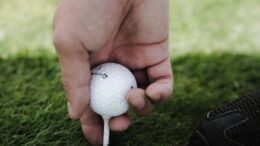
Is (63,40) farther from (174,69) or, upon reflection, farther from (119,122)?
(174,69)

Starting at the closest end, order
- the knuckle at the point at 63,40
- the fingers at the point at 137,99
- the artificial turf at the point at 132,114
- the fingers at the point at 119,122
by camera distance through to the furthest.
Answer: the knuckle at the point at 63,40
the fingers at the point at 137,99
the fingers at the point at 119,122
the artificial turf at the point at 132,114

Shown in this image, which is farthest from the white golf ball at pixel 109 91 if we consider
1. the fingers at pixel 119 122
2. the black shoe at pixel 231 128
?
the black shoe at pixel 231 128

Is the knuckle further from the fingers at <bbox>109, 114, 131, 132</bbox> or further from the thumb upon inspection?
the fingers at <bbox>109, 114, 131, 132</bbox>

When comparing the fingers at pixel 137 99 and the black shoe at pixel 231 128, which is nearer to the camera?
the fingers at pixel 137 99

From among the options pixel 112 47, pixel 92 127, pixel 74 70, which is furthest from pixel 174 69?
pixel 74 70

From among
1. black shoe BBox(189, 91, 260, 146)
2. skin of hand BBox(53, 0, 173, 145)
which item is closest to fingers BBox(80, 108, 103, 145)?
skin of hand BBox(53, 0, 173, 145)

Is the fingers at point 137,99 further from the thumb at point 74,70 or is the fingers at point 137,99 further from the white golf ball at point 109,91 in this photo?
the thumb at point 74,70

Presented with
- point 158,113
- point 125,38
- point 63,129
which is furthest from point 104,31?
point 158,113

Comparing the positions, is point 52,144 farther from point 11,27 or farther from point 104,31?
point 11,27

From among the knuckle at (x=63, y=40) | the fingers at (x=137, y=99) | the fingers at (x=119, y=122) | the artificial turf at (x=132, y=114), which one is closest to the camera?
the knuckle at (x=63, y=40)
